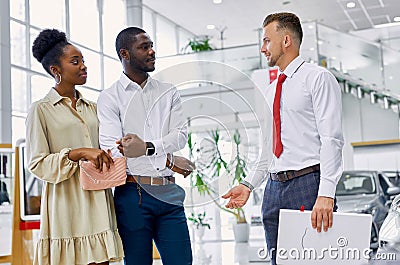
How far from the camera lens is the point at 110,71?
10828 millimetres

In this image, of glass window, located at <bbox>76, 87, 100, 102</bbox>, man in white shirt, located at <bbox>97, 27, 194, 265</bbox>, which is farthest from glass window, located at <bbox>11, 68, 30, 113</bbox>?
man in white shirt, located at <bbox>97, 27, 194, 265</bbox>

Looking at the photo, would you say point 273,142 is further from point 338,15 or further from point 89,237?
point 338,15

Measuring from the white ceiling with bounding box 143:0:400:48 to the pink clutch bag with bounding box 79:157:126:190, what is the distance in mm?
10412

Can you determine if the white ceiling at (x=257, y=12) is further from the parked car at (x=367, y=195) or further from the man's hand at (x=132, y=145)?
the man's hand at (x=132, y=145)

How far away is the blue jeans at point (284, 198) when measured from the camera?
208 cm

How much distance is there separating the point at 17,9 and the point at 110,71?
99.4 inches

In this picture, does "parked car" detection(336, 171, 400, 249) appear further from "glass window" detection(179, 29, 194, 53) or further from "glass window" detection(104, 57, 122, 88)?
"glass window" detection(179, 29, 194, 53)

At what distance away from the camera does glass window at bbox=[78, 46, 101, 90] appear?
1027 cm

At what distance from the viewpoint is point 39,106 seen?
2199 mm

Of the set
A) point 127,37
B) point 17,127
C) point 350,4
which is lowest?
point 127,37

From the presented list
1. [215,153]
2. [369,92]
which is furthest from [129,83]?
[369,92]

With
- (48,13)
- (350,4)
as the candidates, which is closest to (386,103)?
(350,4)

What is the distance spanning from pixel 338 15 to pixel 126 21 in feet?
15.9

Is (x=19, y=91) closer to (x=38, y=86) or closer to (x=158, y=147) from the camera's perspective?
(x=38, y=86)
